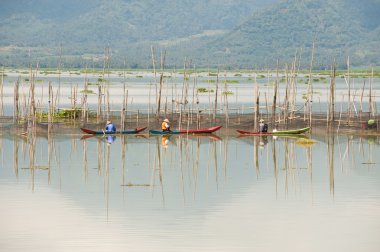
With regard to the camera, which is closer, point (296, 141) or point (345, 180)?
point (345, 180)

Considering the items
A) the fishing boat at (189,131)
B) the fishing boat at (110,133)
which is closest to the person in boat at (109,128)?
the fishing boat at (110,133)

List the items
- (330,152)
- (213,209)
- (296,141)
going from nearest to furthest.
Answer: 1. (213,209)
2. (330,152)
3. (296,141)

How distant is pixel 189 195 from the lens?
988 inches

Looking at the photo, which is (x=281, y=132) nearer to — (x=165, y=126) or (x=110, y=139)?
(x=165, y=126)

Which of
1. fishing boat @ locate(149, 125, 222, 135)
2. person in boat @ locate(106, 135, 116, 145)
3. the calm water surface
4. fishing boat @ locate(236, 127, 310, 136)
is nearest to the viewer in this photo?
the calm water surface

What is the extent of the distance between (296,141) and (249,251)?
66.0 feet

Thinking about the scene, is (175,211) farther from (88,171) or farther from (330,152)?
(330,152)

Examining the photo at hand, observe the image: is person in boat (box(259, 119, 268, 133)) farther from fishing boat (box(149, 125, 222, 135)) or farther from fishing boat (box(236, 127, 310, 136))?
fishing boat (box(149, 125, 222, 135))

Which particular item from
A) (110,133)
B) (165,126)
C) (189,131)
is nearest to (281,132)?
(189,131)

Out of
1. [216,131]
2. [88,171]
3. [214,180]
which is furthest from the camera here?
[216,131]

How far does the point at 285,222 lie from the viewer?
21.4 meters

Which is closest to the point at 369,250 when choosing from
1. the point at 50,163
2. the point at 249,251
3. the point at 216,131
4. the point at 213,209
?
the point at 249,251

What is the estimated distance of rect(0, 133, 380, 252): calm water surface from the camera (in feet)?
65.1

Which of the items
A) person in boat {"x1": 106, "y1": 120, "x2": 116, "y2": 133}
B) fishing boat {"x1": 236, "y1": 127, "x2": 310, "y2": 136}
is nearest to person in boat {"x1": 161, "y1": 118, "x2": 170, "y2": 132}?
person in boat {"x1": 106, "y1": 120, "x2": 116, "y2": 133}
